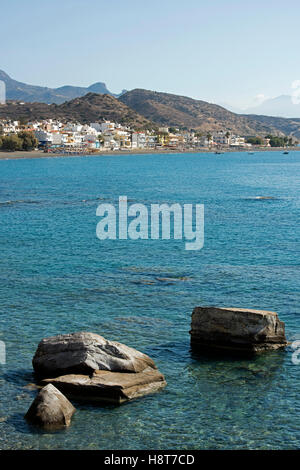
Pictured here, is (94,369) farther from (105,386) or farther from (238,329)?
(238,329)

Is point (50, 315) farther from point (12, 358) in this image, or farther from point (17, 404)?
point (17, 404)

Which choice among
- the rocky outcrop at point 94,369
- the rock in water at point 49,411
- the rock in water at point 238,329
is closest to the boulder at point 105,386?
the rocky outcrop at point 94,369

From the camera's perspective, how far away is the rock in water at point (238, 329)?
20.2m

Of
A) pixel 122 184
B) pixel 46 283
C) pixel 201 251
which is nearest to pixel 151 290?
pixel 46 283

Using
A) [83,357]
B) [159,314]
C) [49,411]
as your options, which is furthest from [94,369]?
[159,314]

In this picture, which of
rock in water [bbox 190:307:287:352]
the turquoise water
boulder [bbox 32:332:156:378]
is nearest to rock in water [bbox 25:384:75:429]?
the turquoise water

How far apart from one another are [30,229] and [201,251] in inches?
648

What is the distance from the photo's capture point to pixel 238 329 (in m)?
20.5

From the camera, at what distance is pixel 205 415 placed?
16.4 meters

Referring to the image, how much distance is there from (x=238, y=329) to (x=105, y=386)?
5.69m

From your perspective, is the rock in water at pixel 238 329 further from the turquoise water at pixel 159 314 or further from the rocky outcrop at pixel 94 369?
A: the rocky outcrop at pixel 94 369

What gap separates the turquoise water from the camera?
1549 centimetres

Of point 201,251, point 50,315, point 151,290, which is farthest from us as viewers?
point 201,251

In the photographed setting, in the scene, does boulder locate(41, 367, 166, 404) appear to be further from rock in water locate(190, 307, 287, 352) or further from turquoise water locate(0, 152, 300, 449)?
rock in water locate(190, 307, 287, 352)
